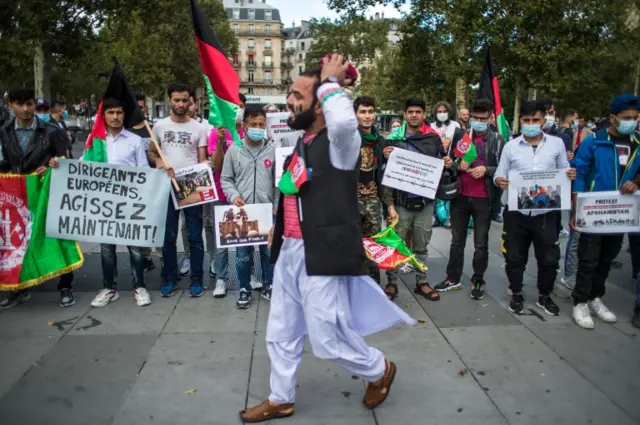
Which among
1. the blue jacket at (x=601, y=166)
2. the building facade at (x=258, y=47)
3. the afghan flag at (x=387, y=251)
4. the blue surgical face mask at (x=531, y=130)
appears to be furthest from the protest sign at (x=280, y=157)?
the building facade at (x=258, y=47)

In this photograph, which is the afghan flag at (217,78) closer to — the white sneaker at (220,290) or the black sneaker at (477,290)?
the white sneaker at (220,290)

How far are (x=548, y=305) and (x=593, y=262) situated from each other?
591mm

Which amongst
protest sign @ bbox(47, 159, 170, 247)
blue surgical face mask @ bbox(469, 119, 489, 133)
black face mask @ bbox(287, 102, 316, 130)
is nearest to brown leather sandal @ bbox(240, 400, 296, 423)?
black face mask @ bbox(287, 102, 316, 130)

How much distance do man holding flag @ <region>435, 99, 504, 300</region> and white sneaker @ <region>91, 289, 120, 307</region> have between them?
3584mm

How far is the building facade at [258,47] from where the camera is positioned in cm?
11863

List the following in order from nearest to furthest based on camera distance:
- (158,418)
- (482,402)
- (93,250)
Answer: (158,418) < (482,402) < (93,250)

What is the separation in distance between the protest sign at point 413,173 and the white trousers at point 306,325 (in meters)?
2.42

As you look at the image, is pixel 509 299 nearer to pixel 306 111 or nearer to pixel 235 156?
pixel 235 156

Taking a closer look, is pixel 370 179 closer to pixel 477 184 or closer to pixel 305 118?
pixel 477 184

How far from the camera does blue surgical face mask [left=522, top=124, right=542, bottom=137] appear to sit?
5270mm

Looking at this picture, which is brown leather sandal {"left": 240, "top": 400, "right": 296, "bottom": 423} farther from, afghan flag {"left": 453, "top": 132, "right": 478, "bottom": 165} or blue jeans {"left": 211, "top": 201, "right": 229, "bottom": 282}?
afghan flag {"left": 453, "top": 132, "right": 478, "bottom": 165}

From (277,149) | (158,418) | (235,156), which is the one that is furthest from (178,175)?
(158,418)

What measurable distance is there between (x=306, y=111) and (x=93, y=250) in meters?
5.71

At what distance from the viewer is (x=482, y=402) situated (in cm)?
372
